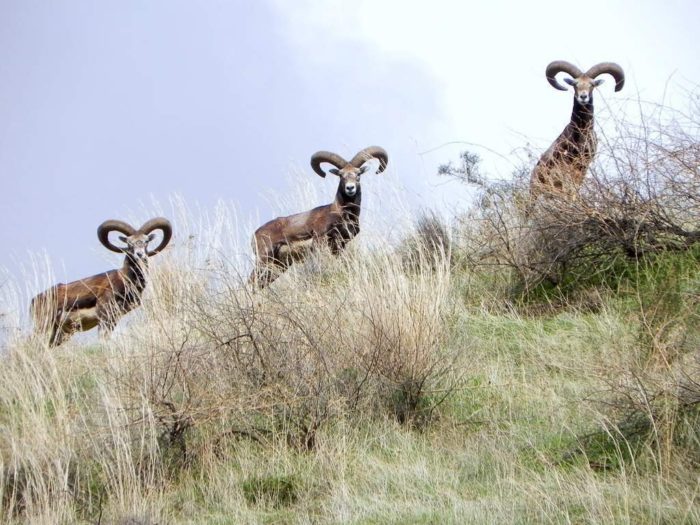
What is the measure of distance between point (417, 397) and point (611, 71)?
259 inches

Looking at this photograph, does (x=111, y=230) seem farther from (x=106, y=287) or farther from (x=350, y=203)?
(x=350, y=203)

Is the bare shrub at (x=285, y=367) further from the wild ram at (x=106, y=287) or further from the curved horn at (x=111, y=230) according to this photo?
the curved horn at (x=111, y=230)

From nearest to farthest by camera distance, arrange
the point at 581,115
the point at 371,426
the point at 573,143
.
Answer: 1. the point at 371,426
2. the point at 573,143
3. the point at 581,115

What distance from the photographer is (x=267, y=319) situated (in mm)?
7258

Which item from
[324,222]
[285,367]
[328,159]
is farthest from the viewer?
[328,159]

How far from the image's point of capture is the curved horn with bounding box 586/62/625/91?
472 inches

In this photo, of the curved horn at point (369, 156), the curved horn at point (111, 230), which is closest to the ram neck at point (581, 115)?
the curved horn at point (369, 156)

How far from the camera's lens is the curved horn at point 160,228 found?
13.7 meters

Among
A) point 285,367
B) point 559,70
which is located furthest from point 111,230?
point 285,367

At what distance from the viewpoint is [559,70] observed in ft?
40.1

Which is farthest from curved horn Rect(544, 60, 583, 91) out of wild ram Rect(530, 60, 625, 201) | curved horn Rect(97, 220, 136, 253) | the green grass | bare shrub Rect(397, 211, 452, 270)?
curved horn Rect(97, 220, 136, 253)

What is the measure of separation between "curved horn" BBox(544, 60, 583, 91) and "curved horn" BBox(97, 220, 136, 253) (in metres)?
6.21

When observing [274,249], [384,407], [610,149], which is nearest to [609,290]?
[610,149]

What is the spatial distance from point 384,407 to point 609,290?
9.25 feet
